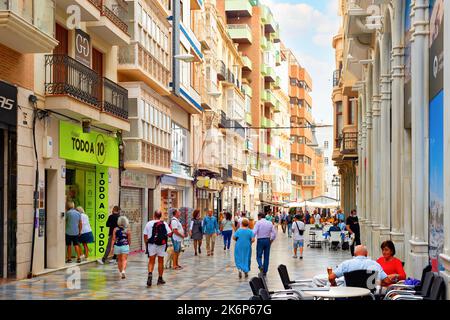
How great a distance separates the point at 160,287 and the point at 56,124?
6162mm

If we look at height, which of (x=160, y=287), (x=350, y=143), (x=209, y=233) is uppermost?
(x=350, y=143)

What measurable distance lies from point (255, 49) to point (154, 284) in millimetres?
57263

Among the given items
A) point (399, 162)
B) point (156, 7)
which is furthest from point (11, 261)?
point (156, 7)

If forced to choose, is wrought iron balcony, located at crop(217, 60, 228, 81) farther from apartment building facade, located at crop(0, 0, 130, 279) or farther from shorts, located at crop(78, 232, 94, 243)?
shorts, located at crop(78, 232, 94, 243)

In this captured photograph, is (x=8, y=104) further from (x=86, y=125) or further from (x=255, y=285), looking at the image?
(x=255, y=285)

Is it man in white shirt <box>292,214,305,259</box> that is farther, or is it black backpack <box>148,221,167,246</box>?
man in white shirt <box>292,214,305,259</box>

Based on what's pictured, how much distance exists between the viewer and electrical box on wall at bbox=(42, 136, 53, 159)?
19.2 metres

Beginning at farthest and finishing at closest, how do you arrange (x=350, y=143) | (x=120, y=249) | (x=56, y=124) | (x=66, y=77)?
(x=350, y=143)
(x=56, y=124)
(x=66, y=77)
(x=120, y=249)

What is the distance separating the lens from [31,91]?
18406mm

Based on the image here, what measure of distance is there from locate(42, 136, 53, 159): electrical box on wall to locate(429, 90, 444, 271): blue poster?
10.8 metres

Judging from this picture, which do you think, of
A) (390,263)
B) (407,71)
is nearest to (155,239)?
(390,263)

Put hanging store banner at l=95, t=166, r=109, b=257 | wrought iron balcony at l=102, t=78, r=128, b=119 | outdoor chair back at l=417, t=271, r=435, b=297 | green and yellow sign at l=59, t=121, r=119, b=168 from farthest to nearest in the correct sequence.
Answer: hanging store banner at l=95, t=166, r=109, b=257 < wrought iron balcony at l=102, t=78, r=128, b=119 < green and yellow sign at l=59, t=121, r=119, b=168 < outdoor chair back at l=417, t=271, r=435, b=297

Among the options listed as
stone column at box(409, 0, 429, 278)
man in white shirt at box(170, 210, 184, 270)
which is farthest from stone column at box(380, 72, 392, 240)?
stone column at box(409, 0, 429, 278)

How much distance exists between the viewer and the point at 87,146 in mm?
23094
